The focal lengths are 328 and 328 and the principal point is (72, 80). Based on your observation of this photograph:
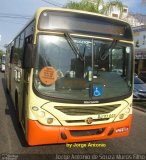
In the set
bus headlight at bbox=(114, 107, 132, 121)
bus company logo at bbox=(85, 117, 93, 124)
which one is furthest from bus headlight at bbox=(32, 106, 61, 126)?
bus headlight at bbox=(114, 107, 132, 121)

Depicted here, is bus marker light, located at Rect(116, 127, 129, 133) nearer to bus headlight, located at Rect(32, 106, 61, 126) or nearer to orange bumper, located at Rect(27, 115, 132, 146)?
orange bumper, located at Rect(27, 115, 132, 146)

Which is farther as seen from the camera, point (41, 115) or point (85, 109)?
point (85, 109)

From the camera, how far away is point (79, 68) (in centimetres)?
673

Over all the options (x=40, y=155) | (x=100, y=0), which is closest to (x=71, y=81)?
(x=40, y=155)

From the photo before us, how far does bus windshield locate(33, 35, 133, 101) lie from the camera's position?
21.4ft

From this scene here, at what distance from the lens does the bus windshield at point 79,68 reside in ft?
21.4

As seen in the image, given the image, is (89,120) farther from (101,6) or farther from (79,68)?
(101,6)

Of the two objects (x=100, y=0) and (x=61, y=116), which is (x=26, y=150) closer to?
(x=61, y=116)

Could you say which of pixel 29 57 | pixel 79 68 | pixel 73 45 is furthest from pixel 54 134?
pixel 73 45

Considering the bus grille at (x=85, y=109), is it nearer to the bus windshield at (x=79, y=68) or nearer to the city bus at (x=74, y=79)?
the city bus at (x=74, y=79)

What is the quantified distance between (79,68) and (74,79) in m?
0.25

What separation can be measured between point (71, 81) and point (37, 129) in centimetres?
117

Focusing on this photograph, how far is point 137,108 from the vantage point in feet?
45.3

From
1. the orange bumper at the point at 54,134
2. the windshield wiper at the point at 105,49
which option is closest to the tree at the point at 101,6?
the windshield wiper at the point at 105,49
